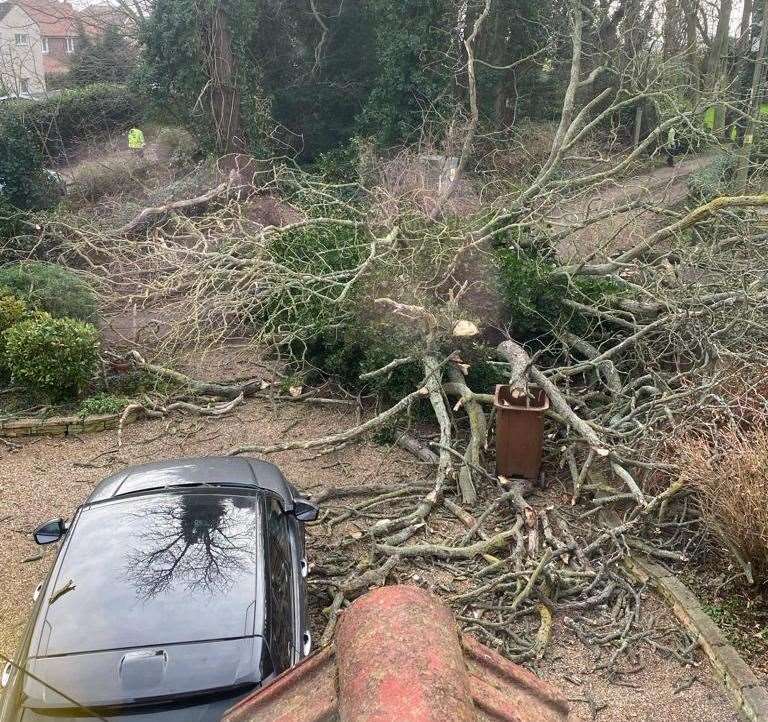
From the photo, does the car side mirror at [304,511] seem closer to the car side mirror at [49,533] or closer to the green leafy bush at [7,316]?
the car side mirror at [49,533]

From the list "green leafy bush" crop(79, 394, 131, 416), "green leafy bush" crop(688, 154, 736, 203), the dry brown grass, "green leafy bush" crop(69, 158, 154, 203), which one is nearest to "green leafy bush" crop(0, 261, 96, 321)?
"green leafy bush" crop(79, 394, 131, 416)

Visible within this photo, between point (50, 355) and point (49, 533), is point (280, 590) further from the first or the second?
point (50, 355)

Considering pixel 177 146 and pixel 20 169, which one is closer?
pixel 20 169

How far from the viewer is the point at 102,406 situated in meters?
9.00

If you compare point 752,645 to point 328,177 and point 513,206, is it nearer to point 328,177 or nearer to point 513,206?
point 513,206

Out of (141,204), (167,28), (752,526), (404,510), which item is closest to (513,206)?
(404,510)

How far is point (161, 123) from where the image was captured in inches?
759

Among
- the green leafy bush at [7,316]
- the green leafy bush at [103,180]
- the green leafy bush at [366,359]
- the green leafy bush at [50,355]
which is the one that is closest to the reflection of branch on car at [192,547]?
the green leafy bush at [366,359]

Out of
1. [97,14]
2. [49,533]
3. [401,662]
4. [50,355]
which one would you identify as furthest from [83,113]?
[401,662]

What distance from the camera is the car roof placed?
4.78 meters

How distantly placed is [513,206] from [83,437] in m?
6.28

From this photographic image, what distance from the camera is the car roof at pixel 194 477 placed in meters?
4.78

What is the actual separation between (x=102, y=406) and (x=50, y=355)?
3.14 feet

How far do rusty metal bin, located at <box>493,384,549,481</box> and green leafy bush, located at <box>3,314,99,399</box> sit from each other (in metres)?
5.57
